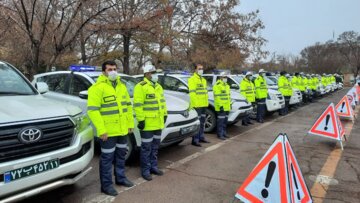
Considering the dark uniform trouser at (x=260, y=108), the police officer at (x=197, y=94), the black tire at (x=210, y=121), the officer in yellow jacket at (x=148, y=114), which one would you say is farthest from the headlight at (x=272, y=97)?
the officer in yellow jacket at (x=148, y=114)

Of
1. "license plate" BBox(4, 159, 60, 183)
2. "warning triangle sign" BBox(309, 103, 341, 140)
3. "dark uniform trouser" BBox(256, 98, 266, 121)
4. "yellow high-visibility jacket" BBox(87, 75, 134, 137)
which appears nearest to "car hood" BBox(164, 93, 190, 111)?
"yellow high-visibility jacket" BBox(87, 75, 134, 137)

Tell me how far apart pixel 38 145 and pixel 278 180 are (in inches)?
104

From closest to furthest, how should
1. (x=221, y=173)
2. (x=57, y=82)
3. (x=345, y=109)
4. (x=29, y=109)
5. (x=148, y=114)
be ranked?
(x=29, y=109) → (x=148, y=114) → (x=221, y=173) → (x=57, y=82) → (x=345, y=109)

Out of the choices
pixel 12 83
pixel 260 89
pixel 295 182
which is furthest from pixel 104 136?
pixel 260 89

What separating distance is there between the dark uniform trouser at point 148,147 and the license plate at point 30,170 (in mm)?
1731

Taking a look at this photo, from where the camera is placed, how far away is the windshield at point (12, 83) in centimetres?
435

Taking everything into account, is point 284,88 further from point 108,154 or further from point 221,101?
point 108,154

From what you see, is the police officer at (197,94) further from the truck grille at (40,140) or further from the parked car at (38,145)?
the truck grille at (40,140)

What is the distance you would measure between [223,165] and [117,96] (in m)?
2.60

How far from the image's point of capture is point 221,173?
216 inches

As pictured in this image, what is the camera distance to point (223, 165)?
595 cm

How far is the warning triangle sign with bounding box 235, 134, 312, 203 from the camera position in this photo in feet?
11.7

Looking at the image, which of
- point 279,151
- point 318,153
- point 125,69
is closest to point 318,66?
point 125,69

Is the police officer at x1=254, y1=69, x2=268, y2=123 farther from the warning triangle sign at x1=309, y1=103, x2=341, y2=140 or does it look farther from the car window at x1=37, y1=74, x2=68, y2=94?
the car window at x1=37, y1=74, x2=68, y2=94
